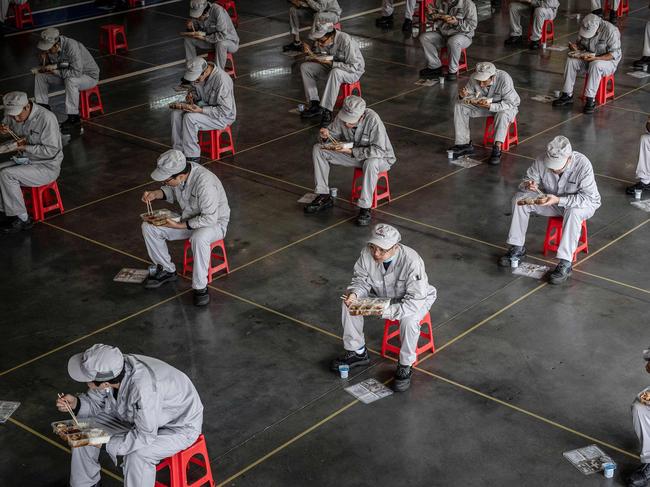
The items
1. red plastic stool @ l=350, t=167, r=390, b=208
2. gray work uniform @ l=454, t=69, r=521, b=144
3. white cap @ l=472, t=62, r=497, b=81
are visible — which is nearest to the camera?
red plastic stool @ l=350, t=167, r=390, b=208

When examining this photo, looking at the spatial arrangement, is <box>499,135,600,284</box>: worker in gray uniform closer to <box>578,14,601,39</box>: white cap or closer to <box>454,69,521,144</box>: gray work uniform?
<box>454,69,521,144</box>: gray work uniform

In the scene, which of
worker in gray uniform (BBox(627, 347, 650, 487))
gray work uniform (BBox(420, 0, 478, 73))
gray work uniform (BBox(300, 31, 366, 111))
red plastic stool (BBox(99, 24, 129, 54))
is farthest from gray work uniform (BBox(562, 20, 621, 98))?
red plastic stool (BBox(99, 24, 129, 54))

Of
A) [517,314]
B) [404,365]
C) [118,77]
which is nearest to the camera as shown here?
[404,365]

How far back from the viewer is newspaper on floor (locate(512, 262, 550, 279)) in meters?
9.60

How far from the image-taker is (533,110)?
14391mm

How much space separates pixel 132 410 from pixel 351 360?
2.44 meters

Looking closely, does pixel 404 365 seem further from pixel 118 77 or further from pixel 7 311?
pixel 118 77

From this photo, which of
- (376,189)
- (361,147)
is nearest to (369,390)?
(361,147)

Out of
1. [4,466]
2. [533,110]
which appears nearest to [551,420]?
[4,466]

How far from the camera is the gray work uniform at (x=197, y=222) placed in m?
9.15

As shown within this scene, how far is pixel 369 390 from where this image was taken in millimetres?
7820

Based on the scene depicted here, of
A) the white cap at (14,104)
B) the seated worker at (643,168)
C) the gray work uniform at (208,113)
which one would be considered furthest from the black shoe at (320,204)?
the seated worker at (643,168)

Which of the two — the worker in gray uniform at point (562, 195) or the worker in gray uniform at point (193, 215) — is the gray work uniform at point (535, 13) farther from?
the worker in gray uniform at point (193, 215)

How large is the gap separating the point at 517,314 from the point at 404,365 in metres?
1.68
